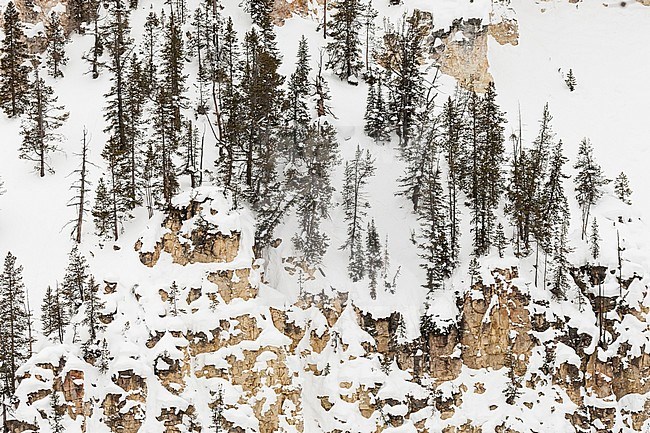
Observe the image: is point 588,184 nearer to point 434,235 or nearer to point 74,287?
point 434,235

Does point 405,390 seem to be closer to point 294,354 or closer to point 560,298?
point 294,354

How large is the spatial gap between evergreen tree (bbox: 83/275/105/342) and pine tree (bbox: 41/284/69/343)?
1133 mm

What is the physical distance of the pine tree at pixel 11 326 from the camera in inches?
1480

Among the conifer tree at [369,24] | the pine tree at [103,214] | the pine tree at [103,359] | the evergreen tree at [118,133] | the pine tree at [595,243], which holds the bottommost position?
the pine tree at [103,359]

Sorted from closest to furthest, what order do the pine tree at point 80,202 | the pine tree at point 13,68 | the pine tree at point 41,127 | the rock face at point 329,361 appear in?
the rock face at point 329,361 → the pine tree at point 80,202 → the pine tree at point 41,127 → the pine tree at point 13,68

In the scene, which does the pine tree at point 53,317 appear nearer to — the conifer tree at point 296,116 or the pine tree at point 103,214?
the pine tree at point 103,214

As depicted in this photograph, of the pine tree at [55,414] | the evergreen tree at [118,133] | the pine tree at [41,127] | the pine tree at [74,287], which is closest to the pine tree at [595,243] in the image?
the evergreen tree at [118,133]

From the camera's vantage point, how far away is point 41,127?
2068 inches

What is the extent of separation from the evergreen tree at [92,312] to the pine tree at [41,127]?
15.0 metres

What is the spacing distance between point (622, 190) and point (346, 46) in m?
27.2

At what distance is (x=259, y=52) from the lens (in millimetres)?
56000

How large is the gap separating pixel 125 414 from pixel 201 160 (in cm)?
1727

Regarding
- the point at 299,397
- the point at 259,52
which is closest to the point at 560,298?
the point at 299,397

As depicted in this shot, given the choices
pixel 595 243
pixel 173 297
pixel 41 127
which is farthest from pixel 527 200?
pixel 41 127
